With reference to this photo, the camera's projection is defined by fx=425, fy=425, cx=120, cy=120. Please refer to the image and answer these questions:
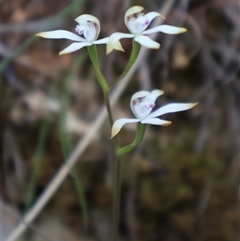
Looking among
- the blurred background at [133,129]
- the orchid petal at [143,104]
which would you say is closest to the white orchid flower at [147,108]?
the orchid petal at [143,104]

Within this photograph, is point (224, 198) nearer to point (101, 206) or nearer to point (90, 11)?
point (101, 206)

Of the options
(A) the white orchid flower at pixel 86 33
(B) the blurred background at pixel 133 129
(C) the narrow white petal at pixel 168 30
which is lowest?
(B) the blurred background at pixel 133 129

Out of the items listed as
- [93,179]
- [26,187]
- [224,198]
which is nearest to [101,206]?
[93,179]

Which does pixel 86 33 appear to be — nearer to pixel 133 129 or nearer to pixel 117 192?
pixel 117 192

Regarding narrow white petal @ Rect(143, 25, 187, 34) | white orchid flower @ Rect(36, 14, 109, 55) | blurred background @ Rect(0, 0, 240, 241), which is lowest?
blurred background @ Rect(0, 0, 240, 241)

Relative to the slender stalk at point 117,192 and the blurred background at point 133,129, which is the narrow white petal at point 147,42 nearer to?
the slender stalk at point 117,192

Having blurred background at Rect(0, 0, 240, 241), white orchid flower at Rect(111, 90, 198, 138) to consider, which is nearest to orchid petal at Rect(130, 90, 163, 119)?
white orchid flower at Rect(111, 90, 198, 138)

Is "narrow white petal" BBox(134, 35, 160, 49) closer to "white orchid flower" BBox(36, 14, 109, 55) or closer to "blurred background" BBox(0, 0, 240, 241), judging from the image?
"white orchid flower" BBox(36, 14, 109, 55)
